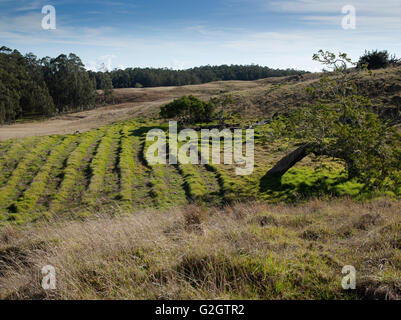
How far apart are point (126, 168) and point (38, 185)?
7.95 m

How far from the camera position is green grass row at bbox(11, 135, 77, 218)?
2131 cm

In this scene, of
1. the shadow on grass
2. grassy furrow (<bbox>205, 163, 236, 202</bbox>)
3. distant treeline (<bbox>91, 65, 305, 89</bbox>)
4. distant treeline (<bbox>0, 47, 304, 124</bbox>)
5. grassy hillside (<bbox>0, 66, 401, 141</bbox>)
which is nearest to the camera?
the shadow on grass

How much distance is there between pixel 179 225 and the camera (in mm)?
8070

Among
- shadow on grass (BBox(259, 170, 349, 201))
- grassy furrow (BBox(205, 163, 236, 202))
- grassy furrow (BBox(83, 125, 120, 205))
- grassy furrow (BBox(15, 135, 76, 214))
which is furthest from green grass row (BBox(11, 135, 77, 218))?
shadow on grass (BBox(259, 170, 349, 201))

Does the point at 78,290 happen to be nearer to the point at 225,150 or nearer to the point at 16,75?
the point at 225,150

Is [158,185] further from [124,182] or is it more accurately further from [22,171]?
[22,171]

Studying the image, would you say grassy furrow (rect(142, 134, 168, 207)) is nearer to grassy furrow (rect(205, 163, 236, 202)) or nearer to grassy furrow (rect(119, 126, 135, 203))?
grassy furrow (rect(119, 126, 135, 203))

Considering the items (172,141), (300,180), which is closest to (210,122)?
(172,141)

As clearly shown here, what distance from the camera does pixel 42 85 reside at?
88312 millimetres

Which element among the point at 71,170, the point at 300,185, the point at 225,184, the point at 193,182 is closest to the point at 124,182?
the point at 193,182

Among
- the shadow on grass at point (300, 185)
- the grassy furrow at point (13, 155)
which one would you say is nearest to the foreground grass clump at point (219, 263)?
the shadow on grass at point (300, 185)

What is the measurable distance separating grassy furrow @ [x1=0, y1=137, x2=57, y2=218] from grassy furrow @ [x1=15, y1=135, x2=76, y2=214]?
96 cm

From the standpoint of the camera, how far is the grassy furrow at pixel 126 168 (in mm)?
23628

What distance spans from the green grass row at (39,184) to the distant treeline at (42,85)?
152 ft
